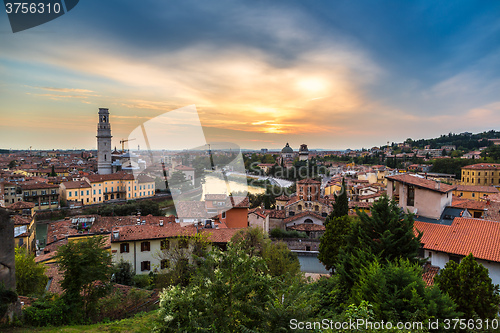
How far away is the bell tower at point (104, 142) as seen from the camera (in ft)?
121

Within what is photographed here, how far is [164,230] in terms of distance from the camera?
11.2 m

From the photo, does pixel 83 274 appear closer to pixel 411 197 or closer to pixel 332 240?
pixel 332 240

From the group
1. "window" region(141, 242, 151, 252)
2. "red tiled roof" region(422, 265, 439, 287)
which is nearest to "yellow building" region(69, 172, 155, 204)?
"window" region(141, 242, 151, 252)

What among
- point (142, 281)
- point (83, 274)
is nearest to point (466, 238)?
point (83, 274)

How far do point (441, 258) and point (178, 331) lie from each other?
24.9ft

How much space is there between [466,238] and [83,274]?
960cm

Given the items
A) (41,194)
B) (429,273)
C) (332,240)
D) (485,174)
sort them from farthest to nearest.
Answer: (485,174) → (41,194) → (332,240) → (429,273)

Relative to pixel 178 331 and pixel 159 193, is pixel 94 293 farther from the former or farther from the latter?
pixel 159 193

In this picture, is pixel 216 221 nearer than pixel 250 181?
Yes

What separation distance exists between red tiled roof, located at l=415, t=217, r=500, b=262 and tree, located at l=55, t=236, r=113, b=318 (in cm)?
814

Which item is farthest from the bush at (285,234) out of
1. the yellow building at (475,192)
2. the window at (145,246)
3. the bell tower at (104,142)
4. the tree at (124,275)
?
the bell tower at (104,142)

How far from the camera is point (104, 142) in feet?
122

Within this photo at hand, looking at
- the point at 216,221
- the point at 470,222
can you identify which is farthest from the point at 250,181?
the point at 470,222

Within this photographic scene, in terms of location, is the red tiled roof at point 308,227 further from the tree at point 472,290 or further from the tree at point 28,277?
the tree at point 472,290
